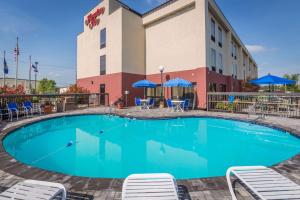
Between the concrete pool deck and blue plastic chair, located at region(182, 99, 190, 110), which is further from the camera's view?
blue plastic chair, located at region(182, 99, 190, 110)

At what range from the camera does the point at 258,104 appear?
11289 mm

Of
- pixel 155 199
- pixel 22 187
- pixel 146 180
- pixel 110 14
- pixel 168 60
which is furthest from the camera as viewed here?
pixel 110 14

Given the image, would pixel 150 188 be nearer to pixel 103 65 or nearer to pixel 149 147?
pixel 149 147

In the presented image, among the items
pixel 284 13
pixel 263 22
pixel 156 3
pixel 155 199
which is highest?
pixel 156 3

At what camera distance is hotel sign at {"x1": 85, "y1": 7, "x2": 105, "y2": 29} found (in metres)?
18.5

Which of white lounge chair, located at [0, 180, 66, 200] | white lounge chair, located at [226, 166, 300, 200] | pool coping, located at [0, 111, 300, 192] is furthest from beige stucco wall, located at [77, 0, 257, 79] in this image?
white lounge chair, located at [0, 180, 66, 200]

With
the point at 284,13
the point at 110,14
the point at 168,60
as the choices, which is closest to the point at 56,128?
the point at 168,60

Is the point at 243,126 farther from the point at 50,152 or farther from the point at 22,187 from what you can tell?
the point at 22,187

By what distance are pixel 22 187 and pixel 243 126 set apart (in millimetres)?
9010

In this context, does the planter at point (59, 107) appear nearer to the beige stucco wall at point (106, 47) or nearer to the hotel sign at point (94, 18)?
the beige stucco wall at point (106, 47)

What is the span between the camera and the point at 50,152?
17.2 feet

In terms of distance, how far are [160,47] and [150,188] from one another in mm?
16377

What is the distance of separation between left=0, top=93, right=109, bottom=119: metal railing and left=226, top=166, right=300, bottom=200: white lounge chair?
36.7 feet

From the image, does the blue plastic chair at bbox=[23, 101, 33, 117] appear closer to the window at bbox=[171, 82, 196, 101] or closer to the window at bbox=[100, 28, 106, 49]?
the window at bbox=[100, 28, 106, 49]
